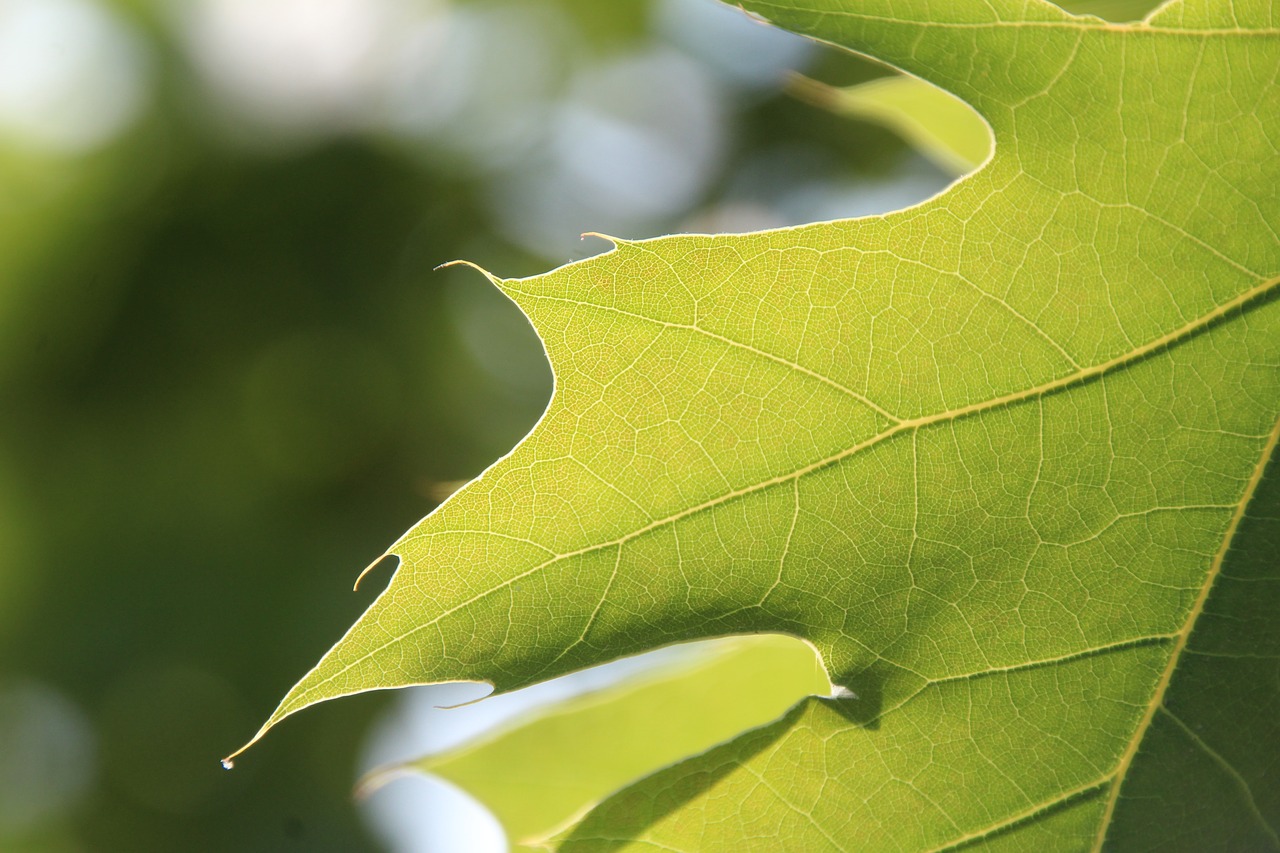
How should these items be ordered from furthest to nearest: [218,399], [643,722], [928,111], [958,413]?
[218,399] → [643,722] → [928,111] → [958,413]

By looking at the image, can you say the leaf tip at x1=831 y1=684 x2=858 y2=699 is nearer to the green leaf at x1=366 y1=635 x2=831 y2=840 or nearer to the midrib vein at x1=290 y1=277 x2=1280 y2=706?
the midrib vein at x1=290 y1=277 x2=1280 y2=706

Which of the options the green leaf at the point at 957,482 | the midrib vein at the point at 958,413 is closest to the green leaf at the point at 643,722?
the green leaf at the point at 957,482

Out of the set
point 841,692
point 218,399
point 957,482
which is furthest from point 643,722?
point 218,399

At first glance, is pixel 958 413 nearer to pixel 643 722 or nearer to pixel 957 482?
pixel 957 482

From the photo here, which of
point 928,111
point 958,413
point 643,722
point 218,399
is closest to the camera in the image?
point 958,413

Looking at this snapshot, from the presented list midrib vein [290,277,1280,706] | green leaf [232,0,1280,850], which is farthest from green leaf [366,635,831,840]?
midrib vein [290,277,1280,706]

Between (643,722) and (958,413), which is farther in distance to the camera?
(643,722)

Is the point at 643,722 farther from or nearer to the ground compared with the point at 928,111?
→ nearer to the ground
